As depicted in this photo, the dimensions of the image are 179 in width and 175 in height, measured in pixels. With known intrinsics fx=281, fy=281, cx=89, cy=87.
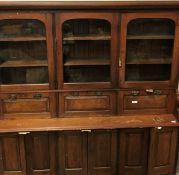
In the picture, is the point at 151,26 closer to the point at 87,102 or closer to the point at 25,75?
the point at 87,102

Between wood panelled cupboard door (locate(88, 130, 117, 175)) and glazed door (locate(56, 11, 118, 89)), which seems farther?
wood panelled cupboard door (locate(88, 130, 117, 175))

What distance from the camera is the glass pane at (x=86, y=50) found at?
262cm

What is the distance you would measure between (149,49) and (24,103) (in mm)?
1336

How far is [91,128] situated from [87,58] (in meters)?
0.69

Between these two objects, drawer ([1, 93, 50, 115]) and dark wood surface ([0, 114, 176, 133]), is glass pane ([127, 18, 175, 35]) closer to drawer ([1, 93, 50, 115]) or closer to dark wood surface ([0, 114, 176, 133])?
dark wood surface ([0, 114, 176, 133])

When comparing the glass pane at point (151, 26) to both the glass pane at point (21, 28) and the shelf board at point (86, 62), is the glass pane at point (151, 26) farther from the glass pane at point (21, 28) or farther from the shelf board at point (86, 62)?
the glass pane at point (21, 28)

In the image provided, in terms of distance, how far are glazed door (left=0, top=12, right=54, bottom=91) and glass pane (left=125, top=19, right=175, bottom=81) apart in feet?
2.51

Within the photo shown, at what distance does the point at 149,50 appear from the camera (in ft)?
9.04

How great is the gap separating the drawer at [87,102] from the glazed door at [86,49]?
0.33 feet

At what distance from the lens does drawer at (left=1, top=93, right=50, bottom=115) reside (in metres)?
2.73

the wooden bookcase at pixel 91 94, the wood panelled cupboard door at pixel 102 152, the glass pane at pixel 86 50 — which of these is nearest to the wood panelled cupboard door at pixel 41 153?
the wooden bookcase at pixel 91 94

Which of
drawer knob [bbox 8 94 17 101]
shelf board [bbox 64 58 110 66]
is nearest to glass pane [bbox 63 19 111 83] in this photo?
shelf board [bbox 64 58 110 66]

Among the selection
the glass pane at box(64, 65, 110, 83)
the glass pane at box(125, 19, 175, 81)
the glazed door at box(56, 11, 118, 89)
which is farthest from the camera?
the glass pane at box(64, 65, 110, 83)

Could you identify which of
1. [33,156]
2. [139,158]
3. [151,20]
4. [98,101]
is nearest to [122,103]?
[98,101]
